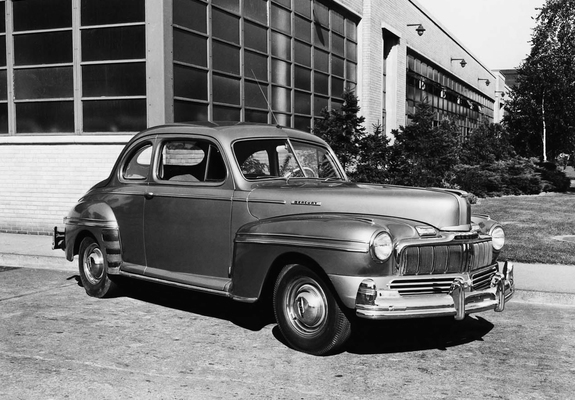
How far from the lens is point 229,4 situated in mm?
15797

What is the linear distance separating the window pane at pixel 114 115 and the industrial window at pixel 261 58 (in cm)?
72

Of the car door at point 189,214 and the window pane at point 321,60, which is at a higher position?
the window pane at point 321,60

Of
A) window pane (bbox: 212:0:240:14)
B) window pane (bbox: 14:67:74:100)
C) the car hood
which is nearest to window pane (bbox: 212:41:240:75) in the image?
window pane (bbox: 212:0:240:14)

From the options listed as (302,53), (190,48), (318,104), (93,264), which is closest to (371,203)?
(93,264)

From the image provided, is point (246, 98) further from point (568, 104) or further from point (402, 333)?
point (568, 104)

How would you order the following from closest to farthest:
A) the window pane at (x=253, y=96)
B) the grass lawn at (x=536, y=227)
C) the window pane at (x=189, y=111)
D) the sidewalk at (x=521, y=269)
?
the sidewalk at (x=521, y=269) → the grass lawn at (x=536, y=227) → the window pane at (x=189, y=111) → the window pane at (x=253, y=96)

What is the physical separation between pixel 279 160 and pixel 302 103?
13.2m

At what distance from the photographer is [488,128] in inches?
1353

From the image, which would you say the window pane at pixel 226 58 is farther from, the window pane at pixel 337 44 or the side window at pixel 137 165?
the side window at pixel 137 165

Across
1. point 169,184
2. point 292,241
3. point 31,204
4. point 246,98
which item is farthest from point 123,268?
point 246,98

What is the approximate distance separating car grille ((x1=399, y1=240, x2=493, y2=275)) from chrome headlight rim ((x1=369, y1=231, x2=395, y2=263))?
109 millimetres

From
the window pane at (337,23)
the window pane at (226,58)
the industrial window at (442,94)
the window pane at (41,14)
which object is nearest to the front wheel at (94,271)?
the window pane at (41,14)

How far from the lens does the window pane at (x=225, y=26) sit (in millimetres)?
15223

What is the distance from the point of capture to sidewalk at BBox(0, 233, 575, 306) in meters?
8.03
